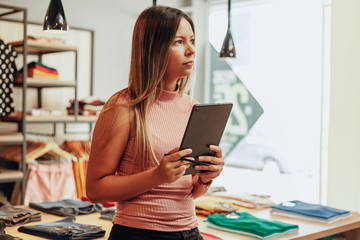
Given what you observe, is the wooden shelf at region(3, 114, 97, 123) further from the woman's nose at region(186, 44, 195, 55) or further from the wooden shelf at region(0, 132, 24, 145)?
the woman's nose at region(186, 44, 195, 55)

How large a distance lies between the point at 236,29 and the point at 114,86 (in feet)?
5.23

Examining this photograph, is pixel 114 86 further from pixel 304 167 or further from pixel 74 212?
pixel 74 212

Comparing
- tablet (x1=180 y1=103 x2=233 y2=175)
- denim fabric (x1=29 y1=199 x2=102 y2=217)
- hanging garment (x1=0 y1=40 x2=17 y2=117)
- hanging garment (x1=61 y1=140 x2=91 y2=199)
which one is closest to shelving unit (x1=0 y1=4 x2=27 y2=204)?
hanging garment (x1=0 y1=40 x2=17 y2=117)

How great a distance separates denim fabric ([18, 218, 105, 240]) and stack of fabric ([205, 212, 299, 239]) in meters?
0.56

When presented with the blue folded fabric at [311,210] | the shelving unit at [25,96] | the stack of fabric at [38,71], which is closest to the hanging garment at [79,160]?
the shelving unit at [25,96]

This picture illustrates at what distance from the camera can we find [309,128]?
17.2 ft

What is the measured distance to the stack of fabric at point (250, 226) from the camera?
2.19 metres

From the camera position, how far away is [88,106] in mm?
4961

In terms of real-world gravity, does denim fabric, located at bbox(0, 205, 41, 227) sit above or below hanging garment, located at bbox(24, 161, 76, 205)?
above

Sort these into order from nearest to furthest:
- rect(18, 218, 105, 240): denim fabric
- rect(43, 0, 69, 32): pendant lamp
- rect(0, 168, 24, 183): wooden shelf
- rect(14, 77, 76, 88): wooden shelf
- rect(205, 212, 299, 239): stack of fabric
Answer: rect(18, 218, 105, 240): denim fabric → rect(205, 212, 299, 239): stack of fabric → rect(43, 0, 69, 32): pendant lamp → rect(0, 168, 24, 183): wooden shelf → rect(14, 77, 76, 88): wooden shelf

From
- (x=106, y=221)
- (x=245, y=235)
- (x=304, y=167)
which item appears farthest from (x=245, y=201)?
(x=304, y=167)

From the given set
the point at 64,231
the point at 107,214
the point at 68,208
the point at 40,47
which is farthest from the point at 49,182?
the point at 64,231

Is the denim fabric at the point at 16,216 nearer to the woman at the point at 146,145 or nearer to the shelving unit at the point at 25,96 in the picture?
the woman at the point at 146,145

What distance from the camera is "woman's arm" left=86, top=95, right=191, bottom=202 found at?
4.53 feet
